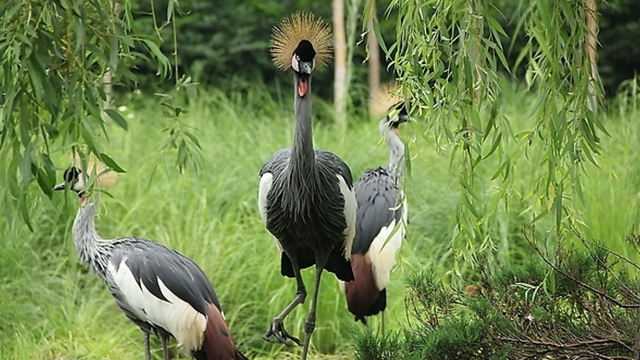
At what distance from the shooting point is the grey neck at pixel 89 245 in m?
4.72

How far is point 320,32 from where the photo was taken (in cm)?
414

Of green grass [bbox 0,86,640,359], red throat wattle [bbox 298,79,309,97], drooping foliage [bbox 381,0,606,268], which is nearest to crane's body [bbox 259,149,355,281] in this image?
red throat wattle [bbox 298,79,309,97]

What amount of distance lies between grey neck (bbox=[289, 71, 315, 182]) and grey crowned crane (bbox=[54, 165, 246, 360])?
860 mm

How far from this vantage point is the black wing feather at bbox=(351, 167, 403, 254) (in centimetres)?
537

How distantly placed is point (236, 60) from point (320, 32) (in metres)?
8.24

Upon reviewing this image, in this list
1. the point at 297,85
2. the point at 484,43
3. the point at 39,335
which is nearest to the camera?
the point at 484,43

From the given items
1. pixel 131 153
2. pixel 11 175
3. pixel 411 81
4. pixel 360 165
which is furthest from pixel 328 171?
pixel 131 153

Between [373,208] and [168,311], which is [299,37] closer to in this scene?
[168,311]

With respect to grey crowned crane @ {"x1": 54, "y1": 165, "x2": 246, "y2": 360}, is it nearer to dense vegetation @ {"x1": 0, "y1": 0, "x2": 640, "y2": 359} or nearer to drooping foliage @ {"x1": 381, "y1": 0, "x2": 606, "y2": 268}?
dense vegetation @ {"x1": 0, "y1": 0, "x2": 640, "y2": 359}

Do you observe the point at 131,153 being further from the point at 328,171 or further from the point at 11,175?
the point at 11,175

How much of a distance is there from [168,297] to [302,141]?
107 centimetres

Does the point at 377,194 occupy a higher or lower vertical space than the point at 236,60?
lower

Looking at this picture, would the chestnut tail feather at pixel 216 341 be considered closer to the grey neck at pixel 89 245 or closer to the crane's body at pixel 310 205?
the crane's body at pixel 310 205

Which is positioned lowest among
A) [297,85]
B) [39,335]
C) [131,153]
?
[39,335]
